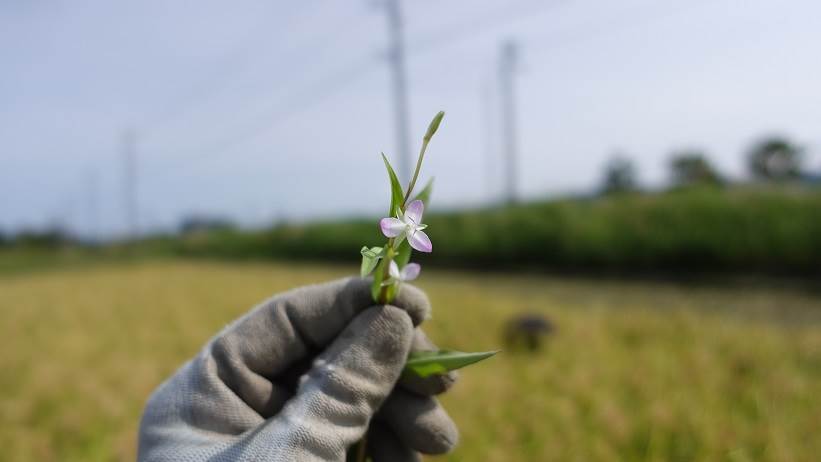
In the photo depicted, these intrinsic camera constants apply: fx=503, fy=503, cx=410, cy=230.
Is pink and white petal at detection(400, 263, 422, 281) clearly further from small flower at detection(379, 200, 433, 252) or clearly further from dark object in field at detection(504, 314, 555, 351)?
dark object in field at detection(504, 314, 555, 351)

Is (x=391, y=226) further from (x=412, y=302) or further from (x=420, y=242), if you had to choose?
(x=412, y=302)

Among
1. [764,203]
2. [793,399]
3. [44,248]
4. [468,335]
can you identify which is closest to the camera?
[793,399]

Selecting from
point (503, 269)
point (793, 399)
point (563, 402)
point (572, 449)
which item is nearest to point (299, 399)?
point (572, 449)

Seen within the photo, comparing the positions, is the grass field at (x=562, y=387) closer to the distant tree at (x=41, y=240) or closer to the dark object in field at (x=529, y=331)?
the dark object in field at (x=529, y=331)

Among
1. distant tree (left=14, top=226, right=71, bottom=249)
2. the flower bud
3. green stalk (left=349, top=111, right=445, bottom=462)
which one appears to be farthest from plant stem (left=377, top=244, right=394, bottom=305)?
distant tree (left=14, top=226, right=71, bottom=249)

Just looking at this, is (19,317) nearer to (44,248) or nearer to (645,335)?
(645,335)

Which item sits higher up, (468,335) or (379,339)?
(379,339)
